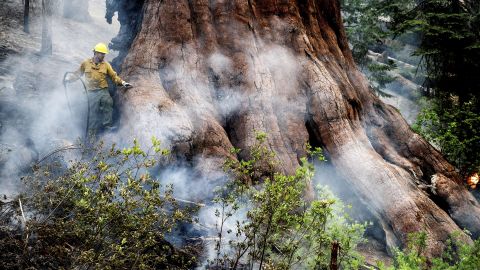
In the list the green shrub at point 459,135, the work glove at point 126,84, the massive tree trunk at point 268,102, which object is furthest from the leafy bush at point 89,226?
the green shrub at point 459,135

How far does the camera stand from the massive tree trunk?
18.5 ft

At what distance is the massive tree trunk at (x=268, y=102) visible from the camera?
5629 mm

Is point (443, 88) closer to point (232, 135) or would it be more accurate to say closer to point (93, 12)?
point (232, 135)

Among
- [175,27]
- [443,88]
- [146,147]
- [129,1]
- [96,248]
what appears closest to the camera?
[96,248]

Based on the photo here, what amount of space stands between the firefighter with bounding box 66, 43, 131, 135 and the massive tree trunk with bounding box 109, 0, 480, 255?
335 millimetres

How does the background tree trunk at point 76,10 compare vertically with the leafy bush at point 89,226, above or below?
below

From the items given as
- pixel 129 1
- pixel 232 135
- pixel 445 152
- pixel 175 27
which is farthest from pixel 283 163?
pixel 445 152

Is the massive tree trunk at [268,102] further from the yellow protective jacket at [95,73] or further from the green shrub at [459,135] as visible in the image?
the green shrub at [459,135]

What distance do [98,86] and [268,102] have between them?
8.57 feet

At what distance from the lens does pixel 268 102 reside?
6.36m

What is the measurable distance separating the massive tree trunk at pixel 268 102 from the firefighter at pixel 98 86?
1.10 feet

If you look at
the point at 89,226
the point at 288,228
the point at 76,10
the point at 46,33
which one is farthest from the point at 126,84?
the point at 76,10

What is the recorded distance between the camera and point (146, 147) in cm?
496

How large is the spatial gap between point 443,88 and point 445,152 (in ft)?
8.21
